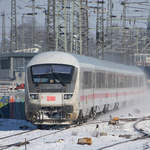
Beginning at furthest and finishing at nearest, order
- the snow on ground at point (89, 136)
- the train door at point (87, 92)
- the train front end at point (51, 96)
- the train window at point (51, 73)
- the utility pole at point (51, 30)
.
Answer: the utility pole at point (51, 30), the train door at point (87, 92), the train window at point (51, 73), the train front end at point (51, 96), the snow on ground at point (89, 136)

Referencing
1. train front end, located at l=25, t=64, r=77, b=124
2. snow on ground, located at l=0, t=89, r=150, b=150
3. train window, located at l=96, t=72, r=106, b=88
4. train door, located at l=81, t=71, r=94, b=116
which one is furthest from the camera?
train window, located at l=96, t=72, r=106, b=88

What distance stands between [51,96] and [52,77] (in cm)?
74

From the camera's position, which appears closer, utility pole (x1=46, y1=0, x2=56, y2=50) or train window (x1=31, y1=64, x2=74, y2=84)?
train window (x1=31, y1=64, x2=74, y2=84)

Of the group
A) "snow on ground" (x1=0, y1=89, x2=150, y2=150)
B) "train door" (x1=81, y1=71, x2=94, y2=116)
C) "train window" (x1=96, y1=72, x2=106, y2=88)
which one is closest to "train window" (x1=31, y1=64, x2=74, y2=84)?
"train door" (x1=81, y1=71, x2=94, y2=116)

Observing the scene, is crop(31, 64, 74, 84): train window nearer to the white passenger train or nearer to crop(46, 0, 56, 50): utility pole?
the white passenger train

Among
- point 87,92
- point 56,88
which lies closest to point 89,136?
point 56,88

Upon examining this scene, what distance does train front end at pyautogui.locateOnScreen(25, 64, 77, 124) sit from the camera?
16203 mm

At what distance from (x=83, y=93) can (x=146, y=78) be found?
63.1ft

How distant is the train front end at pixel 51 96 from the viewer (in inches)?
638

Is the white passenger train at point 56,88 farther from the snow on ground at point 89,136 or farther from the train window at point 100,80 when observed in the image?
the train window at point 100,80

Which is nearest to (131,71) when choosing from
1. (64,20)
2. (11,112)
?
(64,20)

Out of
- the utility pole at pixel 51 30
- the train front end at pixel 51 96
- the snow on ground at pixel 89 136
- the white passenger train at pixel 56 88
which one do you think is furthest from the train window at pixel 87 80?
the utility pole at pixel 51 30

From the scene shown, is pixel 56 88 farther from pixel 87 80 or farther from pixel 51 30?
pixel 51 30

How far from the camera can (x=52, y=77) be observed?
16.5m
